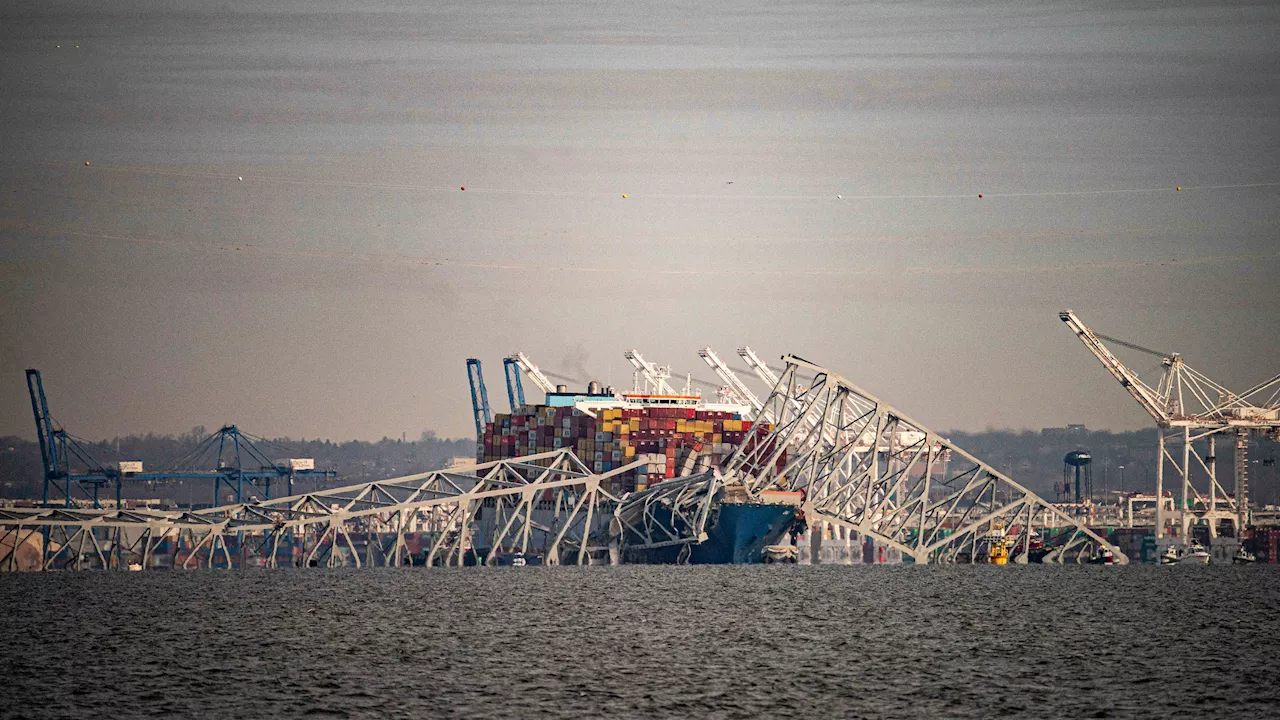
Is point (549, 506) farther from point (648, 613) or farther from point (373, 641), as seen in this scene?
point (373, 641)

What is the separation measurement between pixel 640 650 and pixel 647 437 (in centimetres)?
9373

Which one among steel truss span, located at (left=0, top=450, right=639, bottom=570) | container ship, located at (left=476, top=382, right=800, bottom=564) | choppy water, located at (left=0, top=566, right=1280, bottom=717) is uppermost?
container ship, located at (left=476, top=382, right=800, bottom=564)

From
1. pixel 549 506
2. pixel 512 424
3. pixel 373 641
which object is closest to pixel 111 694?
pixel 373 641

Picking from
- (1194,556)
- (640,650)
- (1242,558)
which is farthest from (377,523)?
(1242,558)

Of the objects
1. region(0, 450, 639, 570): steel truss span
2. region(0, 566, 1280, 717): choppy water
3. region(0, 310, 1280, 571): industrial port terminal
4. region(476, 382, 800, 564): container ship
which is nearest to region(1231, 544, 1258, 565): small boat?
region(0, 310, 1280, 571): industrial port terminal

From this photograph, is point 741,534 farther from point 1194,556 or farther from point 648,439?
point 1194,556

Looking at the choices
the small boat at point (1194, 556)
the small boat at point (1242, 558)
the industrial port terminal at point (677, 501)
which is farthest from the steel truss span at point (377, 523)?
the small boat at point (1242, 558)

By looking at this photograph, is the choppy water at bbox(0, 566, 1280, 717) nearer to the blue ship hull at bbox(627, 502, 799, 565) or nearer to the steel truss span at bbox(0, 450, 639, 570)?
the steel truss span at bbox(0, 450, 639, 570)

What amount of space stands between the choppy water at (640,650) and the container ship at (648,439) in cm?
1986

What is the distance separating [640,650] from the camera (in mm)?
67750

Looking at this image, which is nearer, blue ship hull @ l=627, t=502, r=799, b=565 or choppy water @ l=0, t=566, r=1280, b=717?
choppy water @ l=0, t=566, r=1280, b=717

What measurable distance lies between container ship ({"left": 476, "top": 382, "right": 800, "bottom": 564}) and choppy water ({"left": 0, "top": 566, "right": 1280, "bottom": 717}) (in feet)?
65.2

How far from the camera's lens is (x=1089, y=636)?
75250 millimetres

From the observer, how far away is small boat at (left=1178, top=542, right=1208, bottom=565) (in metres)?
186
